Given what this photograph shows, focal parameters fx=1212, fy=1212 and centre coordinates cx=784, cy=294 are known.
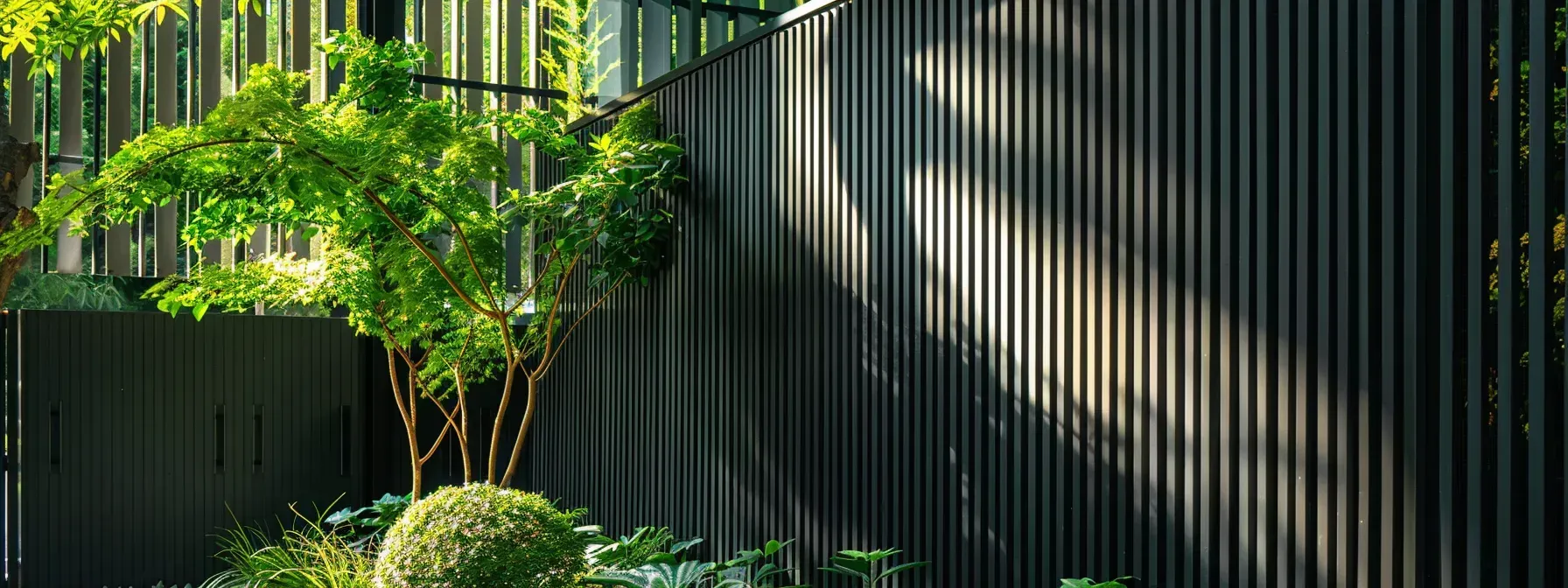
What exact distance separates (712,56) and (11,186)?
11.2ft

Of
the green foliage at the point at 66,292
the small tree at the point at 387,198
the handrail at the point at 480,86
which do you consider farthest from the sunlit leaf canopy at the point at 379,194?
the green foliage at the point at 66,292

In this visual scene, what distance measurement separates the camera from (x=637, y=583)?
4.21 metres

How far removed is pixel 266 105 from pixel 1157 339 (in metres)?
3.07

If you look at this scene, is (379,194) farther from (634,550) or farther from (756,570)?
(756,570)

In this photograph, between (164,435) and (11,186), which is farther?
(164,435)

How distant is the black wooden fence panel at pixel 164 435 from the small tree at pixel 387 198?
1230 millimetres

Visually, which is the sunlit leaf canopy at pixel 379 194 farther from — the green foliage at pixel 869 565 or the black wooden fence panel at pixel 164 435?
the green foliage at pixel 869 565

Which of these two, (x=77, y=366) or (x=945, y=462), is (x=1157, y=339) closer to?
(x=945, y=462)

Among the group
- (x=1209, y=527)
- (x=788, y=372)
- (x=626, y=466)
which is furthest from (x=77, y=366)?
(x=1209, y=527)

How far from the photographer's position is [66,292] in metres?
10.4

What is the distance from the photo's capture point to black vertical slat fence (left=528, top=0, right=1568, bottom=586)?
221cm

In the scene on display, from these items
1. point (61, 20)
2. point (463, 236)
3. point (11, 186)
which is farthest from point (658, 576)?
point (11, 186)

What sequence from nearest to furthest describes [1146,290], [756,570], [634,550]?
[1146,290], [756,570], [634,550]

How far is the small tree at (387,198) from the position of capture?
4.21 metres
